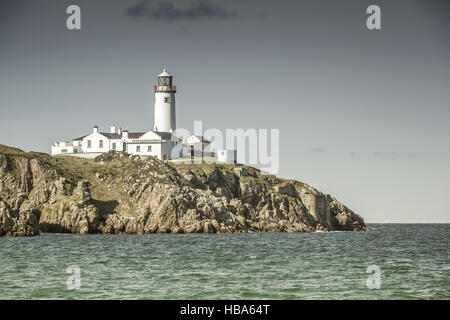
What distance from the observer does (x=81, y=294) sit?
28.3m

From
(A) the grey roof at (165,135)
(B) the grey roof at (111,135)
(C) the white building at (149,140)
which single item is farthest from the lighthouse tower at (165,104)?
(B) the grey roof at (111,135)

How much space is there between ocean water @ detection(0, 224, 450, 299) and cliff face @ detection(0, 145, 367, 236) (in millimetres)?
28952

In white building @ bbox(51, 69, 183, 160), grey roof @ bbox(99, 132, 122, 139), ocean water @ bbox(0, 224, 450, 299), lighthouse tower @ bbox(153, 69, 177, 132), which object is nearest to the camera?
ocean water @ bbox(0, 224, 450, 299)

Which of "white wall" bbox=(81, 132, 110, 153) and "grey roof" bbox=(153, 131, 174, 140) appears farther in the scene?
"white wall" bbox=(81, 132, 110, 153)

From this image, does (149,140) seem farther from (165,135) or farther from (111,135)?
(111,135)

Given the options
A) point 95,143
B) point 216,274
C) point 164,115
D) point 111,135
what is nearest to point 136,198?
point 95,143

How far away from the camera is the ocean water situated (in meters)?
29.1

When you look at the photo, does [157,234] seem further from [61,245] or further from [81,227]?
[61,245]

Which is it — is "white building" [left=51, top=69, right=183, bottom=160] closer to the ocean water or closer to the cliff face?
the cliff face

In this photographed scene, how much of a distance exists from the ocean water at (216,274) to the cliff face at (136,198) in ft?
95.0

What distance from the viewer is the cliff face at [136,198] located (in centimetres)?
8406

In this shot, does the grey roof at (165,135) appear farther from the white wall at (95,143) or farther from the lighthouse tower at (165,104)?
the white wall at (95,143)

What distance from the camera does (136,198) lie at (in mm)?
92562

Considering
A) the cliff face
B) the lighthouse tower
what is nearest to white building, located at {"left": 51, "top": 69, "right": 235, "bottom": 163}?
the lighthouse tower
